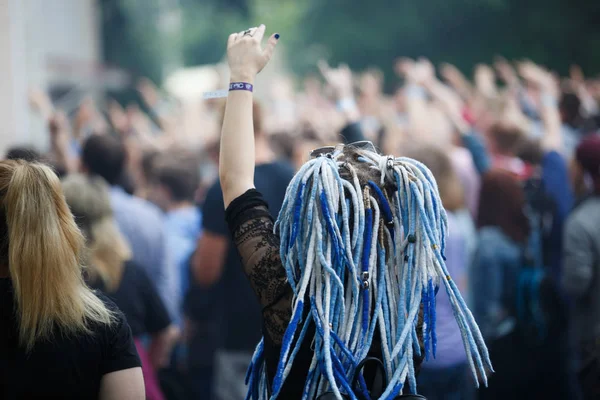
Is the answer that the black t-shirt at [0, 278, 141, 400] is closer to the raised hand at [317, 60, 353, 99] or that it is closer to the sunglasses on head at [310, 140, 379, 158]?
the sunglasses on head at [310, 140, 379, 158]

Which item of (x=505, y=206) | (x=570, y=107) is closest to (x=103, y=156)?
(x=505, y=206)

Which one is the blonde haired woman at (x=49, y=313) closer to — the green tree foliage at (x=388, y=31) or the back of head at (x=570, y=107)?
the back of head at (x=570, y=107)

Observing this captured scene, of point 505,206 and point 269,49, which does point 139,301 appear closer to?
point 269,49

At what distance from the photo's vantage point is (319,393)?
186 centimetres

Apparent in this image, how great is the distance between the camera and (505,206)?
4773 mm

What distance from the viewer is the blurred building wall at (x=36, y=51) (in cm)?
759

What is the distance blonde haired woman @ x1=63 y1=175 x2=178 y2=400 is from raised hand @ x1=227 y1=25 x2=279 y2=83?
1.49 meters

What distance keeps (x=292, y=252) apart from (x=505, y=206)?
3.14 metres

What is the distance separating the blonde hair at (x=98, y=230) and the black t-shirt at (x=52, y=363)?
1.35 meters

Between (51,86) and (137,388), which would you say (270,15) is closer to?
(51,86)

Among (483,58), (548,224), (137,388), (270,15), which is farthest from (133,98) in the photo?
(137,388)

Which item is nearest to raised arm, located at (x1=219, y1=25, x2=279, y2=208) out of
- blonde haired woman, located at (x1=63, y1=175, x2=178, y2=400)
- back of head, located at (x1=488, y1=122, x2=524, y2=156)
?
blonde haired woman, located at (x1=63, y1=175, x2=178, y2=400)

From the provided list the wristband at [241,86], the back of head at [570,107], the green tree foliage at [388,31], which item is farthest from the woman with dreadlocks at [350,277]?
the green tree foliage at [388,31]

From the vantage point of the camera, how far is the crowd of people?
1.90 m
